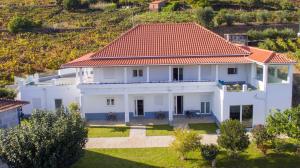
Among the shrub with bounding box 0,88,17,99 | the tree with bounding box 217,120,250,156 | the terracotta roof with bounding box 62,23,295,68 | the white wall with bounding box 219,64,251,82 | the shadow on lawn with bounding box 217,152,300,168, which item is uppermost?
the terracotta roof with bounding box 62,23,295,68

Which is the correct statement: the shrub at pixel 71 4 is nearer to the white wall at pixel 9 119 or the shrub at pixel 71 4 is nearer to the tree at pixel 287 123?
the white wall at pixel 9 119

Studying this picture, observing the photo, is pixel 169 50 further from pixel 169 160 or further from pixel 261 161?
pixel 261 161

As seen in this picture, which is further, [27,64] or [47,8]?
[47,8]

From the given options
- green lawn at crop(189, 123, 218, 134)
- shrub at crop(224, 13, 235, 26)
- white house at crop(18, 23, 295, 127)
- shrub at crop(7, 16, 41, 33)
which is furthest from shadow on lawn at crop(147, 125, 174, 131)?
shrub at crop(7, 16, 41, 33)

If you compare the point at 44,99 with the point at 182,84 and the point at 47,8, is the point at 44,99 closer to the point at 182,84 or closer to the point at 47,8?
the point at 182,84

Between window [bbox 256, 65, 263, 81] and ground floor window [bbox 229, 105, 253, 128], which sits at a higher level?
window [bbox 256, 65, 263, 81]

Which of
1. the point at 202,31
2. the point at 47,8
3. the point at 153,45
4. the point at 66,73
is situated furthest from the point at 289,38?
the point at 47,8

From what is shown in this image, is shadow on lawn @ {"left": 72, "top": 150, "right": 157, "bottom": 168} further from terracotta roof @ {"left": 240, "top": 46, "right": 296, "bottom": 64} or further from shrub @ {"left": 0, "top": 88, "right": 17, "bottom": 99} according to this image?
shrub @ {"left": 0, "top": 88, "right": 17, "bottom": 99}
